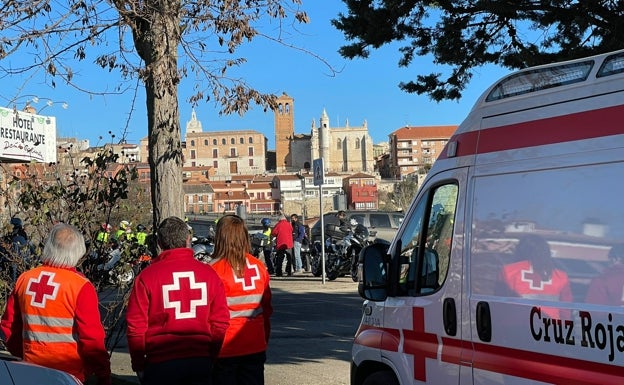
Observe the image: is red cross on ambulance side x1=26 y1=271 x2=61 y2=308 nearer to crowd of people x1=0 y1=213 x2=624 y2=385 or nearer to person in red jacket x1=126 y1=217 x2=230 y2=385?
crowd of people x1=0 y1=213 x2=624 y2=385

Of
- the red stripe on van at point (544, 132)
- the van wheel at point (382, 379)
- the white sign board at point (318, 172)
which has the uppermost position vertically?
the white sign board at point (318, 172)

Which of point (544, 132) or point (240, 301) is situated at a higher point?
point (544, 132)

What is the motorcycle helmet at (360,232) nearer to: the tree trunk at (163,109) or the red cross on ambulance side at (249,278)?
the tree trunk at (163,109)

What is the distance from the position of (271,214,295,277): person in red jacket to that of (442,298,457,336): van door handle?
1578cm

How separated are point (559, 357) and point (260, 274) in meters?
2.40

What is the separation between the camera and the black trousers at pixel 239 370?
→ 5453mm

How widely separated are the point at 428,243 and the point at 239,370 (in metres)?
1.75

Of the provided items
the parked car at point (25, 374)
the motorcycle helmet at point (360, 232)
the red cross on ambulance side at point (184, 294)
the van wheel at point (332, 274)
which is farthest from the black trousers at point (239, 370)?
the motorcycle helmet at point (360, 232)

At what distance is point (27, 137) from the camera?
30.8 ft

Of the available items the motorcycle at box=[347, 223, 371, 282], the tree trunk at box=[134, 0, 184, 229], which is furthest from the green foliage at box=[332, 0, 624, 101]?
the motorcycle at box=[347, 223, 371, 282]

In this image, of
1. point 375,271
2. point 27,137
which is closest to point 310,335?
point 27,137

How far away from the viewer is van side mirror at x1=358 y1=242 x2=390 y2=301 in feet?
16.5

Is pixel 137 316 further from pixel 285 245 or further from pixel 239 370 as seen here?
pixel 285 245

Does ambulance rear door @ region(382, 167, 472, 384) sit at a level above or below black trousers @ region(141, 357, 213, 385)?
above
